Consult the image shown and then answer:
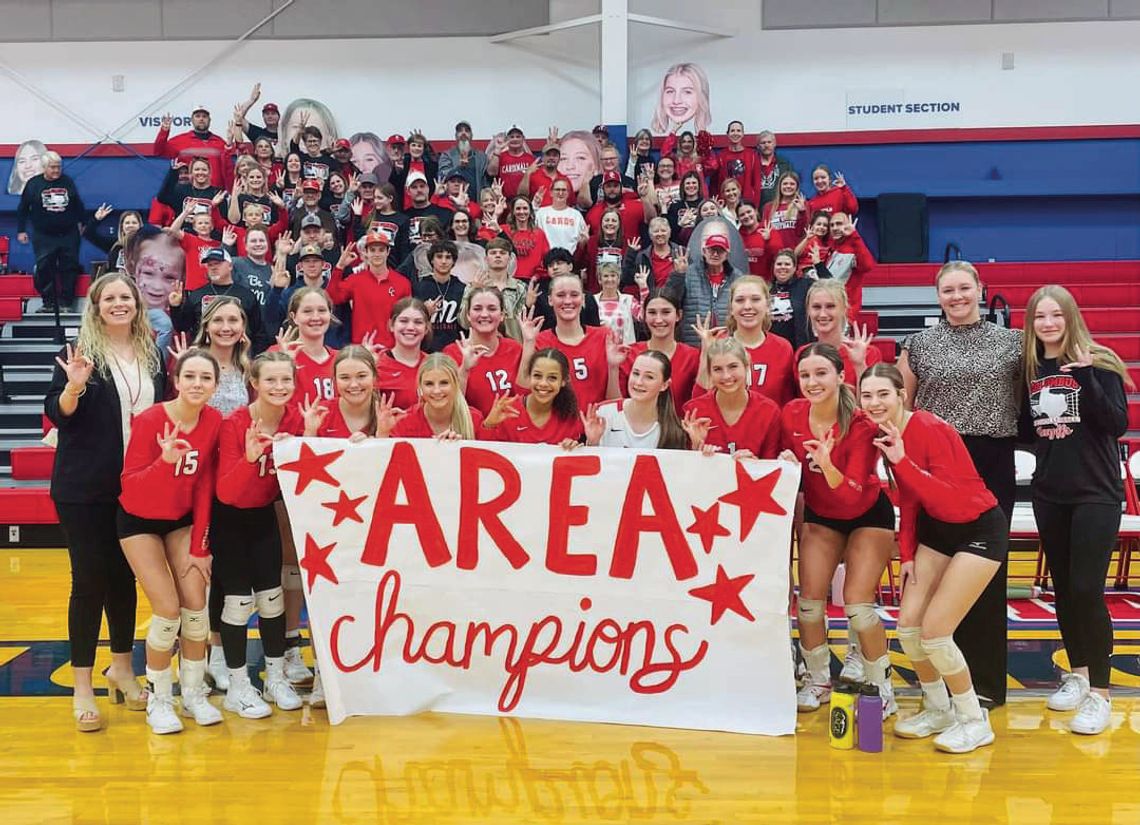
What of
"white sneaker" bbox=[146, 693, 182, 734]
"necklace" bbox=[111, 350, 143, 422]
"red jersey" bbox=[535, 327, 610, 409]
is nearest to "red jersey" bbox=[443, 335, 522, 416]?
"red jersey" bbox=[535, 327, 610, 409]

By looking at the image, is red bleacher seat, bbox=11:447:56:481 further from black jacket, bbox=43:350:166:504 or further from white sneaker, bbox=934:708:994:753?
white sneaker, bbox=934:708:994:753

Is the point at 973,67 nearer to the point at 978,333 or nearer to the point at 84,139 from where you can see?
the point at 978,333

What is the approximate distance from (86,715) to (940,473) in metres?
3.55

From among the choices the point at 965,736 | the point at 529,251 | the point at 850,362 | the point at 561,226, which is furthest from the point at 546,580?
the point at 561,226

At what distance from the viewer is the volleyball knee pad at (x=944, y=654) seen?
13.5ft

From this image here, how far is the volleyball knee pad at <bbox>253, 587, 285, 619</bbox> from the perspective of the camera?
15.1 ft

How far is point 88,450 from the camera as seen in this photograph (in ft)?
14.7

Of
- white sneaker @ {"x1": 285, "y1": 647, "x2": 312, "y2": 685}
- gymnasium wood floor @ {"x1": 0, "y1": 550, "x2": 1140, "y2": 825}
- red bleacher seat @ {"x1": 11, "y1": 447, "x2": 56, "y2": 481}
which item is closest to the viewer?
gymnasium wood floor @ {"x1": 0, "y1": 550, "x2": 1140, "y2": 825}

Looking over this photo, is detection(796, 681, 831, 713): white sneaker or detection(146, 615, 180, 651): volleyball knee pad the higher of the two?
detection(146, 615, 180, 651): volleyball knee pad

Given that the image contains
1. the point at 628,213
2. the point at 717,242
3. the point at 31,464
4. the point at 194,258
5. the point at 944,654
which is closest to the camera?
the point at 944,654

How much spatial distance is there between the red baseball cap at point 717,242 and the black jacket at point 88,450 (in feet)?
13.7

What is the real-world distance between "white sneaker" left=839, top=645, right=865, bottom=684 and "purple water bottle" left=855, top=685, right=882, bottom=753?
2.23 feet

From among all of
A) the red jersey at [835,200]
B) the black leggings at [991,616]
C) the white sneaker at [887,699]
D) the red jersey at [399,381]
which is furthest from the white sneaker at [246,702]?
the red jersey at [835,200]

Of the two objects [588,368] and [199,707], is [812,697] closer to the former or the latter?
[588,368]
